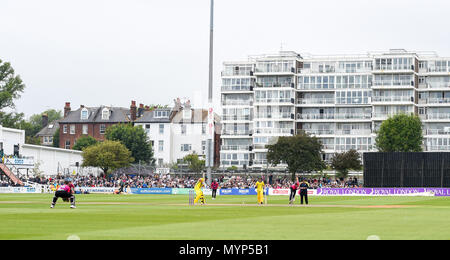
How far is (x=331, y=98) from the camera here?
425 feet

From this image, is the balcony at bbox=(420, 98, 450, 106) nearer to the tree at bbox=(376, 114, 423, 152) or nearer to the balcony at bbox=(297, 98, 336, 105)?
the balcony at bbox=(297, 98, 336, 105)

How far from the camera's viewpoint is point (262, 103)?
130 metres

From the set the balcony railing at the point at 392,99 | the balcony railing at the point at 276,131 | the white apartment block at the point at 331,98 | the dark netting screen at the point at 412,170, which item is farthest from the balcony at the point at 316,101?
the dark netting screen at the point at 412,170

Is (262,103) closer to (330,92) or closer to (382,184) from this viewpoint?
(330,92)

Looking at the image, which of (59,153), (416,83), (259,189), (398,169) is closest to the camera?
(259,189)

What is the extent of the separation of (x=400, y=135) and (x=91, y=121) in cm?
6052

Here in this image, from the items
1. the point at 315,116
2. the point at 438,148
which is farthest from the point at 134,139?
the point at 438,148

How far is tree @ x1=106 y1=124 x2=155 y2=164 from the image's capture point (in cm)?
13062

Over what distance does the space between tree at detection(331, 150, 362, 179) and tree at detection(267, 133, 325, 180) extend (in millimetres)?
3077

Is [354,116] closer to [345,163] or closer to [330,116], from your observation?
[330,116]

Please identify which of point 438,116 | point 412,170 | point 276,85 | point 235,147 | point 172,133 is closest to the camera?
point 412,170

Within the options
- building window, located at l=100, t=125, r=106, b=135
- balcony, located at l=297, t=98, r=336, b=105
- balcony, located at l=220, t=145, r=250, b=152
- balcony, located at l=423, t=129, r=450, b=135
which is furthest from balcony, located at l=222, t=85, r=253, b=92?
balcony, located at l=423, t=129, r=450, b=135
